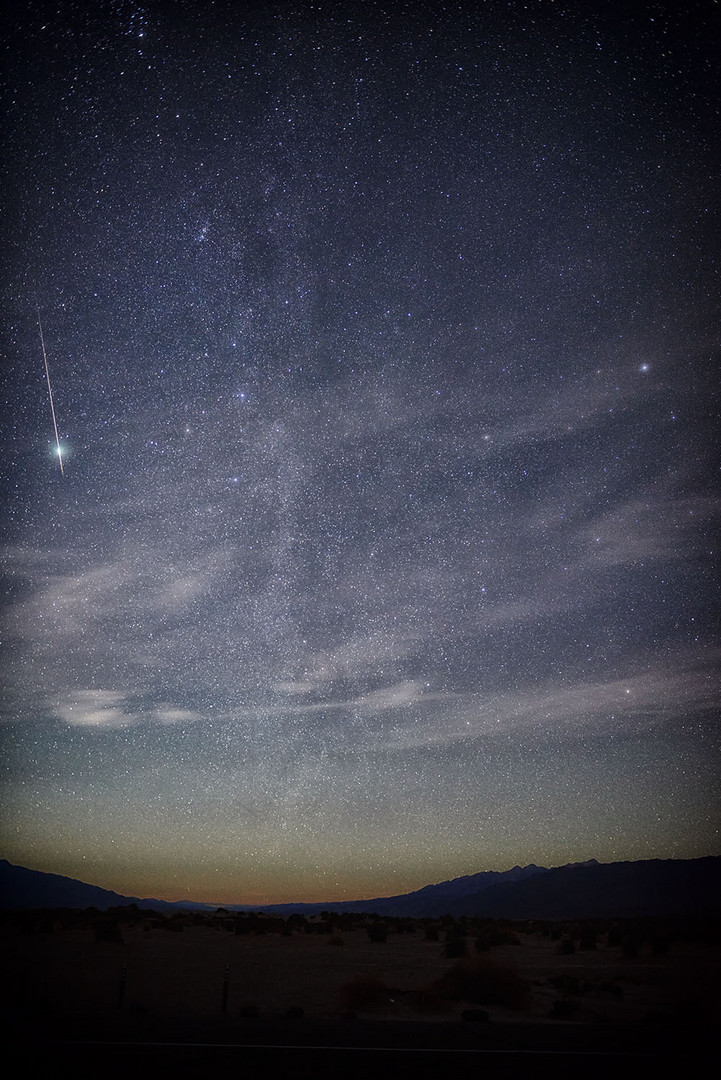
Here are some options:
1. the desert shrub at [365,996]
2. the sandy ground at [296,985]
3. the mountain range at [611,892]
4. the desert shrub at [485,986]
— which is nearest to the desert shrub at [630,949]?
→ the sandy ground at [296,985]

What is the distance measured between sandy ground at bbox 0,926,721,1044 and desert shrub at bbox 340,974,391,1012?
0.15 metres

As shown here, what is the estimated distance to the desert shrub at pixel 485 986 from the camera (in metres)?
16.6

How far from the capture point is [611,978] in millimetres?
20891

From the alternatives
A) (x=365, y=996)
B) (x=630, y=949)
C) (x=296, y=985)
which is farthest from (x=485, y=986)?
(x=630, y=949)

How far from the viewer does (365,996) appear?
16.3 metres

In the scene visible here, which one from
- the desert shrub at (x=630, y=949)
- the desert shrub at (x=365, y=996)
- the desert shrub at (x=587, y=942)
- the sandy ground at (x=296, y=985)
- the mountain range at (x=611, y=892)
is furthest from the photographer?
the mountain range at (x=611, y=892)

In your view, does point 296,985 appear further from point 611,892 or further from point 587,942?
point 611,892

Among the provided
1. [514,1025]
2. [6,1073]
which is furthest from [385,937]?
[6,1073]

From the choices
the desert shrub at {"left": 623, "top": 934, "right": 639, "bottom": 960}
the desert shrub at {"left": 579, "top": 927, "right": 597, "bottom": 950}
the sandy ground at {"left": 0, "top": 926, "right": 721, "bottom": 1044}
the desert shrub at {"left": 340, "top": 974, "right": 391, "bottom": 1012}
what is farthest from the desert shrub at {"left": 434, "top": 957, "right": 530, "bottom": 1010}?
the desert shrub at {"left": 579, "top": 927, "right": 597, "bottom": 950}

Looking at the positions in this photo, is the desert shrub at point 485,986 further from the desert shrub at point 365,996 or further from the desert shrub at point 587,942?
the desert shrub at point 587,942

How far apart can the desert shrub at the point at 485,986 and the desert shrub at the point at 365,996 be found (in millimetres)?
1696

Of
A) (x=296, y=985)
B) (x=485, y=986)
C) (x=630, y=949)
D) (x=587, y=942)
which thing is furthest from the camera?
(x=587, y=942)

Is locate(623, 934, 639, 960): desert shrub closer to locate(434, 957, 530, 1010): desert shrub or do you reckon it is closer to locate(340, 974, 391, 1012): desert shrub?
locate(434, 957, 530, 1010): desert shrub

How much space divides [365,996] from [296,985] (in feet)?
13.4
